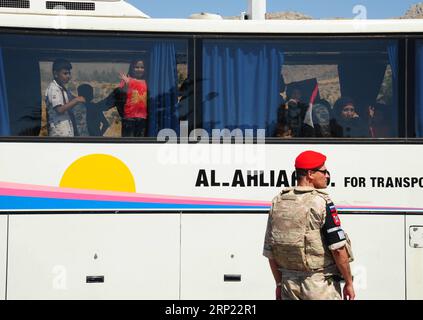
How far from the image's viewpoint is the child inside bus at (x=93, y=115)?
808 cm

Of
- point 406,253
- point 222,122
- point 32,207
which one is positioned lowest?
point 406,253

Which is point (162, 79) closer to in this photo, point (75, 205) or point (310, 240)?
point (75, 205)

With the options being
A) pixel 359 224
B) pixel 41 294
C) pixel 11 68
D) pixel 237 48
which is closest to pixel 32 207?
pixel 41 294

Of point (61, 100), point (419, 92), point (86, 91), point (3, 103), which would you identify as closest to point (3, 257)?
point (3, 103)

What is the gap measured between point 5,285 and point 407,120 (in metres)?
5.36

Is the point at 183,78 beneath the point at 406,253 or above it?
above

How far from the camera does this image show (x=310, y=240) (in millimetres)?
5875

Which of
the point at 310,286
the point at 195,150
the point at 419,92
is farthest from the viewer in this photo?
the point at 419,92

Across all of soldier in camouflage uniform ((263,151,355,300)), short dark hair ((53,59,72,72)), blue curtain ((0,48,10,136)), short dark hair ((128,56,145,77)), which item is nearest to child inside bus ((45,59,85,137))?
short dark hair ((53,59,72,72))

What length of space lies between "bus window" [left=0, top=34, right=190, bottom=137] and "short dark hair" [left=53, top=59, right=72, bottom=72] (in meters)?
0.03

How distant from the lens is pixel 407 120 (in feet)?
26.9

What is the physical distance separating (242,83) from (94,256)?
2841 millimetres

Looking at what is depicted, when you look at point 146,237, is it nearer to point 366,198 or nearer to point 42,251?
point 42,251

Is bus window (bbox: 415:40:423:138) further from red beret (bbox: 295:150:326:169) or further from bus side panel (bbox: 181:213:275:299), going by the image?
red beret (bbox: 295:150:326:169)
